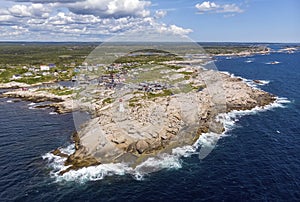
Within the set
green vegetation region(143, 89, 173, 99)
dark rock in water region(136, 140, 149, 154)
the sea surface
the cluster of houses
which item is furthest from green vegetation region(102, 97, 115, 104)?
dark rock in water region(136, 140, 149, 154)

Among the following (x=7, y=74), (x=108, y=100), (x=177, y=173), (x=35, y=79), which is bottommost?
(x=177, y=173)

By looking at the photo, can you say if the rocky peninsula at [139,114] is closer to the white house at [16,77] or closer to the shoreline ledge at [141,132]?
the shoreline ledge at [141,132]

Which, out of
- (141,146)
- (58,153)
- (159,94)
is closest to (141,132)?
(141,146)

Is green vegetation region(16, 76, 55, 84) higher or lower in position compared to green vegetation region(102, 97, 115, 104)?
higher

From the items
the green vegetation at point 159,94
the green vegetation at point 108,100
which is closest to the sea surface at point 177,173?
the green vegetation at point 108,100

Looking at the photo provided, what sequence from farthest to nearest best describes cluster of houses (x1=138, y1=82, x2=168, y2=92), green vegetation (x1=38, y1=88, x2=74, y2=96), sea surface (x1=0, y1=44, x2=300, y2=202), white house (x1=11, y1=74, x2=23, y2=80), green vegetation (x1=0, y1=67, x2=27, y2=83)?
white house (x1=11, y1=74, x2=23, y2=80) < green vegetation (x1=0, y1=67, x2=27, y2=83) < green vegetation (x1=38, y1=88, x2=74, y2=96) < cluster of houses (x1=138, y1=82, x2=168, y2=92) < sea surface (x1=0, y1=44, x2=300, y2=202)

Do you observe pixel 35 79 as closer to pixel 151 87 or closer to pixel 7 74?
pixel 7 74

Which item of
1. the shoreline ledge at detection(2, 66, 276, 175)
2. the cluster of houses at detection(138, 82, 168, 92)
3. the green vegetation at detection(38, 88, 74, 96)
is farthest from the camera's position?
the green vegetation at detection(38, 88, 74, 96)

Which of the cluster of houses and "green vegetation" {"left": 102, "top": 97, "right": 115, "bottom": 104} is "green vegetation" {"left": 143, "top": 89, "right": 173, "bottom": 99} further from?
"green vegetation" {"left": 102, "top": 97, "right": 115, "bottom": 104}

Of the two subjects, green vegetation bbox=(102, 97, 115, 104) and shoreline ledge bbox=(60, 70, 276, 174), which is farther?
green vegetation bbox=(102, 97, 115, 104)
